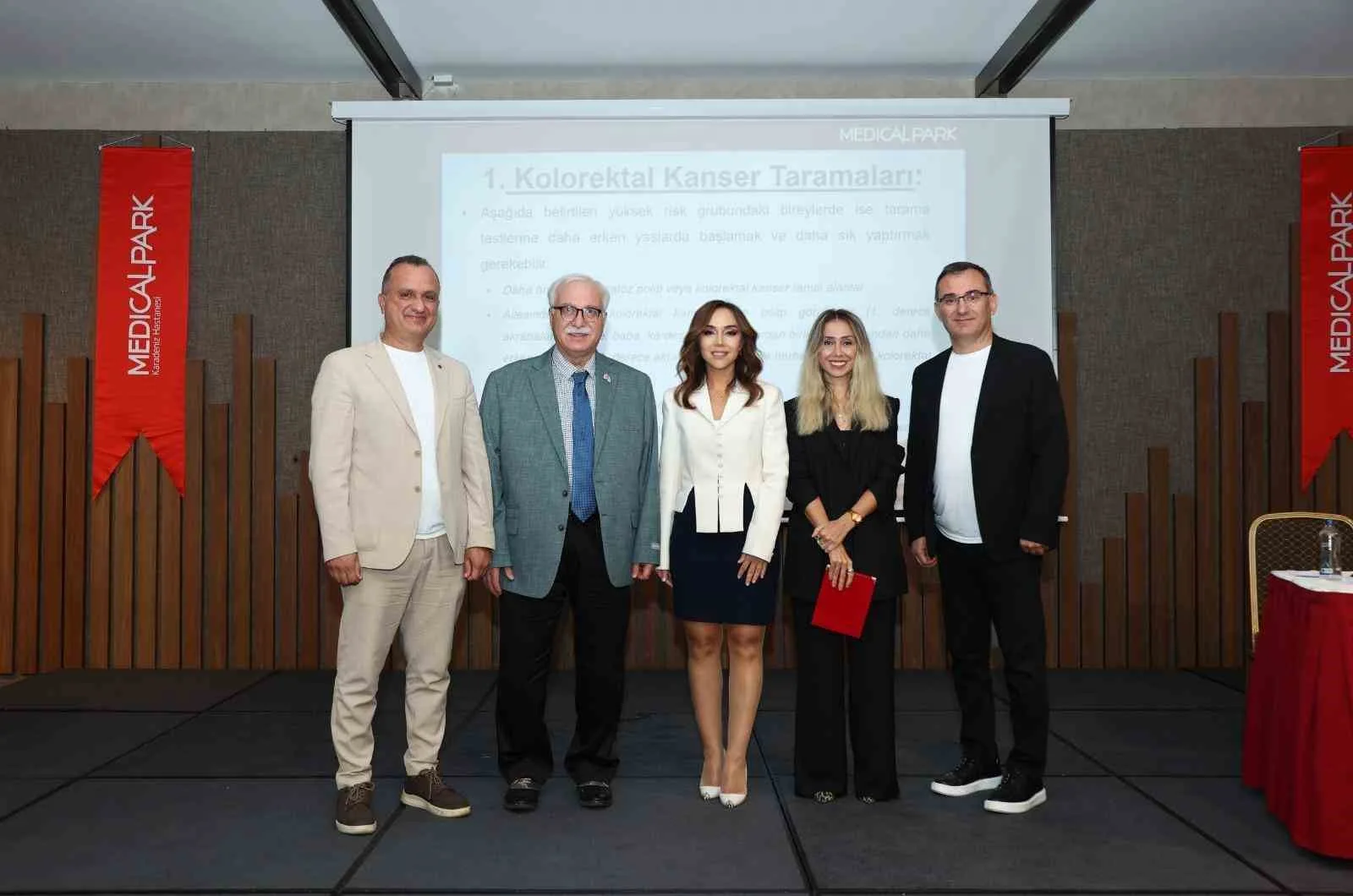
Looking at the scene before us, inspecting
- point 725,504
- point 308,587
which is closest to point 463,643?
point 308,587

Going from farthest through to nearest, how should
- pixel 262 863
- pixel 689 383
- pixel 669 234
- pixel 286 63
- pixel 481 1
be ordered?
1. pixel 286 63
2. pixel 669 234
3. pixel 481 1
4. pixel 689 383
5. pixel 262 863

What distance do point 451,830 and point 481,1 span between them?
10.8 feet

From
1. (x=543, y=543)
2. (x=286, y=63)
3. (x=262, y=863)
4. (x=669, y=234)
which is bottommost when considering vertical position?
(x=262, y=863)

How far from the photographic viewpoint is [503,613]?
2.74m

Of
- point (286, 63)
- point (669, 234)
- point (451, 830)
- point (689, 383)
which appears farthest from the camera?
point (286, 63)

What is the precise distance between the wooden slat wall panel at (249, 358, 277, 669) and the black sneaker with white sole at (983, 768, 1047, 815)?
3.51m

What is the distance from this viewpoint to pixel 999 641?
2783 millimetres

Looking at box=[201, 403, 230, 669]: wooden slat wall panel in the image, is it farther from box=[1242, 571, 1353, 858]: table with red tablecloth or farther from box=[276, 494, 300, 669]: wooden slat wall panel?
box=[1242, 571, 1353, 858]: table with red tablecloth

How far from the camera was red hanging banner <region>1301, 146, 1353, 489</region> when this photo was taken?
455cm

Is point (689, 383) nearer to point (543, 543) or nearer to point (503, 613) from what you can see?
point (543, 543)

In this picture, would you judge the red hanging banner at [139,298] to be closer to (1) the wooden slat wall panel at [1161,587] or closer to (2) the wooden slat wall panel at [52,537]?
(2) the wooden slat wall panel at [52,537]

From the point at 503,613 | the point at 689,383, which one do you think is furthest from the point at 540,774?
the point at 689,383

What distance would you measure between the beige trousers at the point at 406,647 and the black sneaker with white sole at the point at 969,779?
1526 millimetres

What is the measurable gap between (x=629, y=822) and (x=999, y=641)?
47.6 inches
